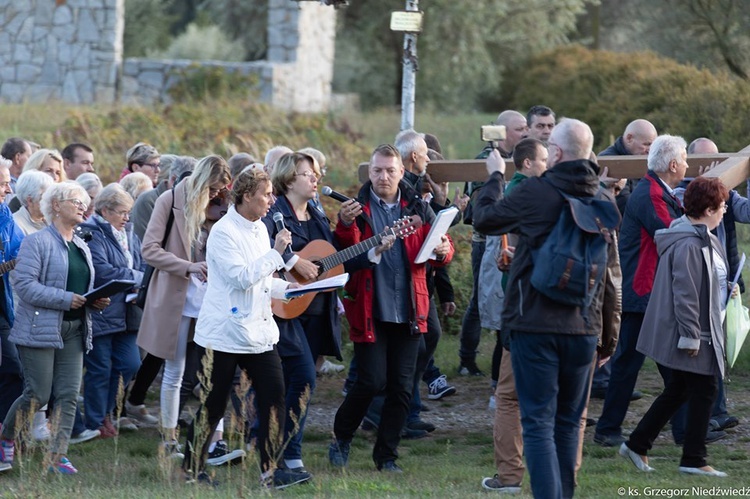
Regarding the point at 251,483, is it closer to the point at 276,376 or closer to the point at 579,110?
the point at 276,376

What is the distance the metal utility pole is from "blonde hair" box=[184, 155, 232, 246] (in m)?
4.70

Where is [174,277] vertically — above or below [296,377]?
above

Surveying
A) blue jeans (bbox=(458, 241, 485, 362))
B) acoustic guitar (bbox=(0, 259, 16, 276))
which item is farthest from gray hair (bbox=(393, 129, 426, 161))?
acoustic guitar (bbox=(0, 259, 16, 276))

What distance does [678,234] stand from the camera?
24.3 ft

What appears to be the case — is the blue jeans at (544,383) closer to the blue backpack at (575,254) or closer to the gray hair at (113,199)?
the blue backpack at (575,254)

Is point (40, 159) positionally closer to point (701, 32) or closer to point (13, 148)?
point (13, 148)

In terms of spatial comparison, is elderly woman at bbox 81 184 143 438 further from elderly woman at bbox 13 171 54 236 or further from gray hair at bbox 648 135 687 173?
gray hair at bbox 648 135 687 173

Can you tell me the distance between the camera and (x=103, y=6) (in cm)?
2361

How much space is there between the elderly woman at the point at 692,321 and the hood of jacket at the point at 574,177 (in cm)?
167

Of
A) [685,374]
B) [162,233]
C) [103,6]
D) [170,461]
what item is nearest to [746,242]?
[685,374]

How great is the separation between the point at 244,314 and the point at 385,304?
1087 mm

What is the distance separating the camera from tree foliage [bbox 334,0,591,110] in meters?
29.6

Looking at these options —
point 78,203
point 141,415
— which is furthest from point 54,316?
point 141,415

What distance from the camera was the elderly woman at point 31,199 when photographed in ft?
26.7
